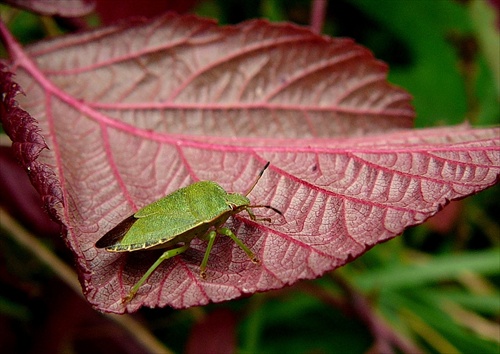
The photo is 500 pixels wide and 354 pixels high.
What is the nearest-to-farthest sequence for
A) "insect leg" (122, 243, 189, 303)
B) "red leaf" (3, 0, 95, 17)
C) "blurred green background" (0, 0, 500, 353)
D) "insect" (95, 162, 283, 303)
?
"insect leg" (122, 243, 189, 303) < "insect" (95, 162, 283, 303) < "red leaf" (3, 0, 95, 17) < "blurred green background" (0, 0, 500, 353)

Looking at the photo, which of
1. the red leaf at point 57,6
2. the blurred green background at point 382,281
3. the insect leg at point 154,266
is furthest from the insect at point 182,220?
the blurred green background at point 382,281

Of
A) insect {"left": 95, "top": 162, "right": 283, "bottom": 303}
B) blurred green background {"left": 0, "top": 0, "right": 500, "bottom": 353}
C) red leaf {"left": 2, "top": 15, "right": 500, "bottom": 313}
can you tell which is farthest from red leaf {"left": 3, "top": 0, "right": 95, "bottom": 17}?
insect {"left": 95, "top": 162, "right": 283, "bottom": 303}

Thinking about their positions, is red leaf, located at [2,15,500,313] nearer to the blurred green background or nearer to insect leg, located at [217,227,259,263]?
insect leg, located at [217,227,259,263]

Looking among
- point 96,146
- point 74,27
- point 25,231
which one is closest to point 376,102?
point 96,146

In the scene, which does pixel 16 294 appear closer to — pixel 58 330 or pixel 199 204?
pixel 58 330

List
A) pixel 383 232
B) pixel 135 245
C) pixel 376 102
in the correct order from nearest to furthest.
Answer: pixel 383 232
pixel 135 245
pixel 376 102

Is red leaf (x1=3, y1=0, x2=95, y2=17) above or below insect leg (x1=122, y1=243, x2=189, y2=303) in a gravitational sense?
above

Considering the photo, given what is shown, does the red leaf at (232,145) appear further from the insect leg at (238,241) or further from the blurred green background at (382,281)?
the blurred green background at (382,281)
